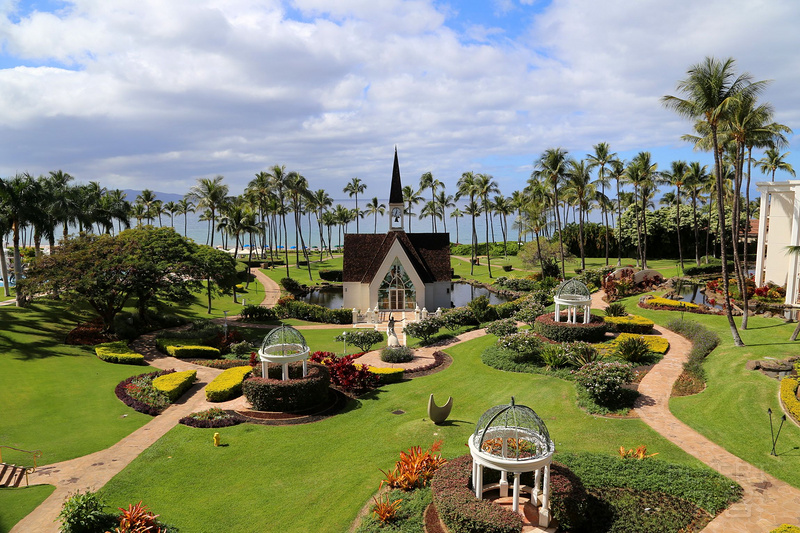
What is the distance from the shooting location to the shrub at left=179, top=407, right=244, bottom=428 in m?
20.3

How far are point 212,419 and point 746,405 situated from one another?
21352 millimetres

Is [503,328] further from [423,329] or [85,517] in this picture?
[85,517]

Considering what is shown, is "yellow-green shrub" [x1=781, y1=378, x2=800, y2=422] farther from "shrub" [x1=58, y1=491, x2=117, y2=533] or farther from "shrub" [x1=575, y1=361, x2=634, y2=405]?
"shrub" [x1=58, y1=491, x2=117, y2=533]

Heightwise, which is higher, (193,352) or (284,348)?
(284,348)

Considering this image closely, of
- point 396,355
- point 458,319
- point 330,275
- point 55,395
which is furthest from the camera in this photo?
point 330,275

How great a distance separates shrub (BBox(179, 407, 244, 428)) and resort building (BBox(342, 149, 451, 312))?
24.4m

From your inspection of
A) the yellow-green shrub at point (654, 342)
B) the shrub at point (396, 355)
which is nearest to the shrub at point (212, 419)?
the shrub at point (396, 355)

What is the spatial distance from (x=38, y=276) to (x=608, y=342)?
35.9 meters

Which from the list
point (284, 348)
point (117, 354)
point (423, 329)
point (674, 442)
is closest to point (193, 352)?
point (117, 354)

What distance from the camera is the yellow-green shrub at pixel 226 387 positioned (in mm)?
23266

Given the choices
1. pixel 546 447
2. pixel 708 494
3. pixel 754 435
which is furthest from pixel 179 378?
pixel 754 435

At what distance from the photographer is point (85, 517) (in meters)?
12.3

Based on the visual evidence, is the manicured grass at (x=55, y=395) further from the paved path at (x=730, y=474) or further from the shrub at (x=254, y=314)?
the paved path at (x=730, y=474)

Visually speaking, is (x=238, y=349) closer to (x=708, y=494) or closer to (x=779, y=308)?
(x=708, y=494)
